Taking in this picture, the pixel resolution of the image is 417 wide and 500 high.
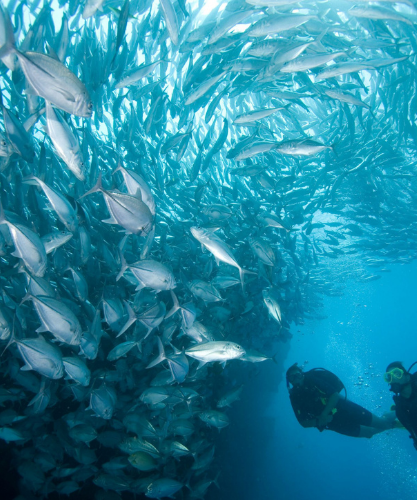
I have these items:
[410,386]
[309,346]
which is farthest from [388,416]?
[309,346]

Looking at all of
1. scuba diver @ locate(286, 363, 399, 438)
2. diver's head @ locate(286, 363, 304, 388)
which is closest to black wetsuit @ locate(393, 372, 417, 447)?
scuba diver @ locate(286, 363, 399, 438)

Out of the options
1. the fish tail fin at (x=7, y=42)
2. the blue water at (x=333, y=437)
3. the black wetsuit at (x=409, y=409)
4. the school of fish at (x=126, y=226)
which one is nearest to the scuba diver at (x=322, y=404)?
the black wetsuit at (x=409, y=409)

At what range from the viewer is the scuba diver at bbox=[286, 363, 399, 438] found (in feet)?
20.7

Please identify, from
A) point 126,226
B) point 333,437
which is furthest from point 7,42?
point 333,437

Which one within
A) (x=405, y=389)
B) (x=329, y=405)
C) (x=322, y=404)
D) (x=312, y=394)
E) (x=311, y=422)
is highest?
(x=405, y=389)

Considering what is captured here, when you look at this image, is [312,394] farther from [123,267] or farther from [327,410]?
[123,267]

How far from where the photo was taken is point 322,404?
258 inches

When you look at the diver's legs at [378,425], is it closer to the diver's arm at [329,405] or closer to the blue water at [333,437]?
the diver's arm at [329,405]

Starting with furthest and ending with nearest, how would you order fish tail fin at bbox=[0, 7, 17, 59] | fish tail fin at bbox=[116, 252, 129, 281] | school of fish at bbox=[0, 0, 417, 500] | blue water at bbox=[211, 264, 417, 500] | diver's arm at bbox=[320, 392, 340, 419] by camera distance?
blue water at bbox=[211, 264, 417, 500] < diver's arm at bbox=[320, 392, 340, 419] < fish tail fin at bbox=[116, 252, 129, 281] < school of fish at bbox=[0, 0, 417, 500] < fish tail fin at bbox=[0, 7, 17, 59]

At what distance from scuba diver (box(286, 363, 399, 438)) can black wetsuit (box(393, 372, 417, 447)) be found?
110 centimetres

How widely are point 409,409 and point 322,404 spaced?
202 centimetres

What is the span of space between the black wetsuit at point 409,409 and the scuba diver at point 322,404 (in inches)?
43.4

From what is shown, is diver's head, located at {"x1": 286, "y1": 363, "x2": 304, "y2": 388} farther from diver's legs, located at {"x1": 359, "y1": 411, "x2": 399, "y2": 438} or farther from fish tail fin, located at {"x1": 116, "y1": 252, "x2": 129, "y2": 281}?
fish tail fin, located at {"x1": 116, "y1": 252, "x2": 129, "y2": 281}

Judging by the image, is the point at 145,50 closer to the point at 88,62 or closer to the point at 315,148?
the point at 88,62
